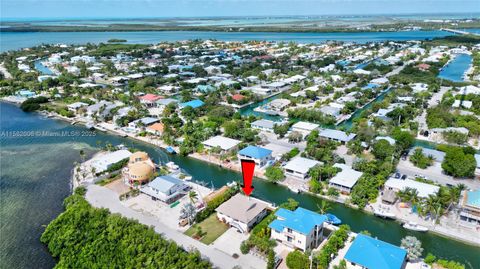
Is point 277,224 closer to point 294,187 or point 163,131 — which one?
point 294,187

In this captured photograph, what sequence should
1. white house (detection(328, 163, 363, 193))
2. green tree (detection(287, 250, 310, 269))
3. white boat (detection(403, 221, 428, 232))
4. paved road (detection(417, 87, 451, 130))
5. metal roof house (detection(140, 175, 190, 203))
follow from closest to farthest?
green tree (detection(287, 250, 310, 269)) → white boat (detection(403, 221, 428, 232)) → metal roof house (detection(140, 175, 190, 203)) → white house (detection(328, 163, 363, 193)) → paved road (detection(417, 87, 451, 130))

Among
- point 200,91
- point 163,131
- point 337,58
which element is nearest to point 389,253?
point 163,131

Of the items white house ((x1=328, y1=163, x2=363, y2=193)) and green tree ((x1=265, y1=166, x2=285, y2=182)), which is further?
green tree ((x1=265, y1=166, x2=285, y2=182))

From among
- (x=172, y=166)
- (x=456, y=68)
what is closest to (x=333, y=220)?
(x=172, y=166)

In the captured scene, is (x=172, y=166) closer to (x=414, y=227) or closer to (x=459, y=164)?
(x=414, y=227)

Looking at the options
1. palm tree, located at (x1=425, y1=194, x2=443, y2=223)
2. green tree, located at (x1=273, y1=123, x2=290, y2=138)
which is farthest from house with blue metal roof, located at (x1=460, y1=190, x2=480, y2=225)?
green tree, located at (x1=273, y1=123, x2=290, y2=138)

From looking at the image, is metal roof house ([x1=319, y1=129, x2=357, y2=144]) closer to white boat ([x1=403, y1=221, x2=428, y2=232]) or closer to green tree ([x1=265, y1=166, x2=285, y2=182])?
green tree ([x1=265, y1=166, x2=285, y2=182])
